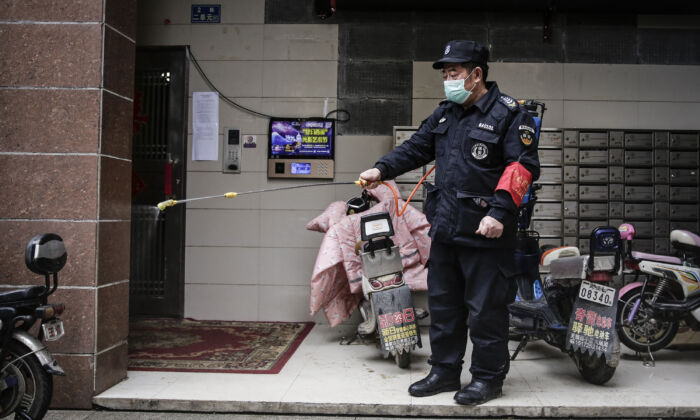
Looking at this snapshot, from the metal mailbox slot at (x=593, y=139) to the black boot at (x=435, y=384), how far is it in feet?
7.79

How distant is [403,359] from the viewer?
322cm

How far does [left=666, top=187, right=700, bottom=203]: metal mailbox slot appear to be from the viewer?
424 centimetres

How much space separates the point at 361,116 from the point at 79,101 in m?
2.33

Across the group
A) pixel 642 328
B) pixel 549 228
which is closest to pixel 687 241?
pixel 642 328

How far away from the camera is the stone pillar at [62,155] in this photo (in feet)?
8.97

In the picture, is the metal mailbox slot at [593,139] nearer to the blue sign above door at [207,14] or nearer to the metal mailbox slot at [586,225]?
the metal mailbox slot at [586,225]

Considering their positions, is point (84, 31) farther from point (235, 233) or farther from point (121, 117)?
point (235, 233)

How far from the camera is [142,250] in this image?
469 centimetres

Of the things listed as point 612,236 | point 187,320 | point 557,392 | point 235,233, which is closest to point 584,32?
point 612,236

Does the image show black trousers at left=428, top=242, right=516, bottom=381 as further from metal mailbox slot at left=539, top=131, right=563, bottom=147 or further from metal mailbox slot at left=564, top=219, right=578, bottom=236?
metal mailbox slot at left=539, top=131, right=563, bottom=147

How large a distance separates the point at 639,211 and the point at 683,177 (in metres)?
0.43

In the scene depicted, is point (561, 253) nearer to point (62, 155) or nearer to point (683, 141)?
point (683, 141)

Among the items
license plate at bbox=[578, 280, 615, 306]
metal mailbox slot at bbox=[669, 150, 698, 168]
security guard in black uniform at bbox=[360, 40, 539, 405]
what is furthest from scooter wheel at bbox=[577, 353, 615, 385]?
metal mailbox slot at bbox=[669, 150, 698, 168]

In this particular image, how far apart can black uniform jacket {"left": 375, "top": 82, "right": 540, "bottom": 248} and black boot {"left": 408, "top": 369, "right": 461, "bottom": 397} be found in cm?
72
